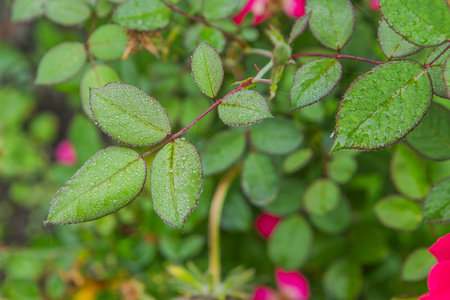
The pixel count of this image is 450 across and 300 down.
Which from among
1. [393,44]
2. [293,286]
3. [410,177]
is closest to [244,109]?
[393,44]

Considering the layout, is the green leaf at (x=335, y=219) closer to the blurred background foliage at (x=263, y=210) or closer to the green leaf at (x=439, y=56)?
the blurred background foliage at (x=263, y=210)

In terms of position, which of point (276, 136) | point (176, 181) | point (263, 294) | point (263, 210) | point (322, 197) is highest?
point (176, 181)

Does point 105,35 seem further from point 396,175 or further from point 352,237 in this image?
point 352,237

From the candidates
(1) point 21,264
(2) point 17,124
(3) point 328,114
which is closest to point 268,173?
(3) point 328,114

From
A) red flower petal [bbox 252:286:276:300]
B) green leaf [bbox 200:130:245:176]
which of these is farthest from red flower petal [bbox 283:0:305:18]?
red flower petal [bbox 252:286:276:300]

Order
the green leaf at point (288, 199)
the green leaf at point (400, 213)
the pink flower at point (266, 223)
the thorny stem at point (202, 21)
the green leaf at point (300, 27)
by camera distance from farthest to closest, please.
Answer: the pink flower at point (266, 223) < the green leaf at point (288, 199) < the green leaf at point (400, 213) < the thorny stem at point (202, 21) < the green leaf at point (300, 27)

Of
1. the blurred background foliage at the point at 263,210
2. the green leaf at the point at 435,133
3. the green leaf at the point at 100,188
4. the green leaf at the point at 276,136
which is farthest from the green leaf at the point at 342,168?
the green leaf at the point at 100,188

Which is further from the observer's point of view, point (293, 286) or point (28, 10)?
point (293, 286)

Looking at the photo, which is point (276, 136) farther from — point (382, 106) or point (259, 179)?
point (382, 106)

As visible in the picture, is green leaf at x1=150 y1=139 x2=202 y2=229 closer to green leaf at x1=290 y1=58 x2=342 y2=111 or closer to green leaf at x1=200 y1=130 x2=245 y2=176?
green leaf at x1=290 y1=58 x2=342 y2=111
